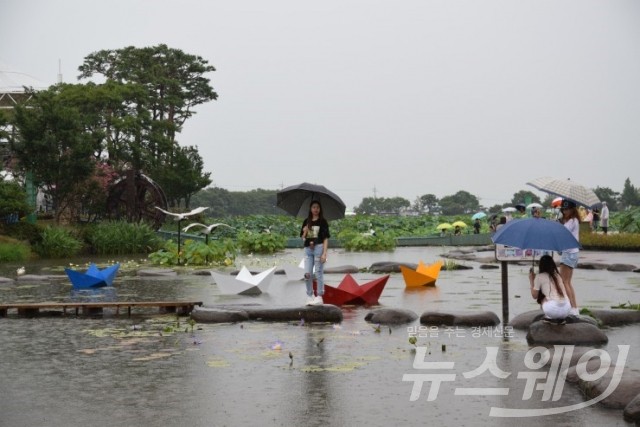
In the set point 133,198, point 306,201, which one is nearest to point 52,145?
point 133,198

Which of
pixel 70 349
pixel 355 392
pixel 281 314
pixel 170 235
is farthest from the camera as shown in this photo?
pixel 170 235

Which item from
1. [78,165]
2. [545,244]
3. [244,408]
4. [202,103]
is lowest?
[244,408]

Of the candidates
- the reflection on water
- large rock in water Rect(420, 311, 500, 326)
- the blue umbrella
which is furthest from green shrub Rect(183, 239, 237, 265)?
the blue umbrella

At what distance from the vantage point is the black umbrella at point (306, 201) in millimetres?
14477

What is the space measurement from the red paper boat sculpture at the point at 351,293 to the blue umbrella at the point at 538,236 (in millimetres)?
4116

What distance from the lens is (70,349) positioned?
34.9 feet

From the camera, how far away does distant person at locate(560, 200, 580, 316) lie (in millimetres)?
11453

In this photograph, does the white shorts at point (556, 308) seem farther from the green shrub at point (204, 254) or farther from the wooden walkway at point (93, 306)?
the green shrub at point (204, 254)

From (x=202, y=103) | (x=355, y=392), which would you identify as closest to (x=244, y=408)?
(x=355, y=392)

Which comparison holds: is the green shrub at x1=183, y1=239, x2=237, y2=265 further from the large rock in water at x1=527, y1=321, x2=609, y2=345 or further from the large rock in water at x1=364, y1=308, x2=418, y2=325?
the large rock in water at x1=527, y1=321, x2=609, y2=345

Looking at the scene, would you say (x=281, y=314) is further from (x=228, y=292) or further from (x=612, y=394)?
(x=612, y=394)

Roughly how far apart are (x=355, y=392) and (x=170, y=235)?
1344 inches

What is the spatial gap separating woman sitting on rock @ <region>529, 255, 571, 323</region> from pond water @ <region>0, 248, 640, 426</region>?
1.73ft

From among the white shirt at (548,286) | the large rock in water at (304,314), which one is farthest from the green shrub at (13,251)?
the white shirt at (548,286)
